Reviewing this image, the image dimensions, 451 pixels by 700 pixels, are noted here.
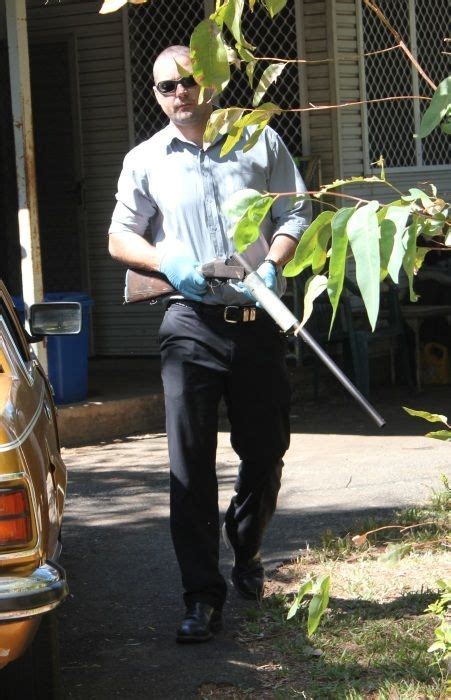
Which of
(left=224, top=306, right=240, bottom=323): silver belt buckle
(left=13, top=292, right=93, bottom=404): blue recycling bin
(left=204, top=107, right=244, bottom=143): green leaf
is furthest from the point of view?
(left=13, top=292, right=93, bottom=404): blue recycling bin

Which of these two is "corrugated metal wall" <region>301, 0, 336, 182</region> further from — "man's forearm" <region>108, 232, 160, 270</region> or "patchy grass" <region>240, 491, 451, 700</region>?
"man's forearm" <region>108, 232, 160, 270</region>

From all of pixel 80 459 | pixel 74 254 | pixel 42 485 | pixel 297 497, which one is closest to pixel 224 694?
pixel 42 485

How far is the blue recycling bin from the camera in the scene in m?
9.19

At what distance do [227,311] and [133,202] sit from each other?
601 millimetres

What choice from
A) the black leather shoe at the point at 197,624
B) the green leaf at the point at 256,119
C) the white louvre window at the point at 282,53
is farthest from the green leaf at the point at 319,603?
the white louvre window at the point at 282,53

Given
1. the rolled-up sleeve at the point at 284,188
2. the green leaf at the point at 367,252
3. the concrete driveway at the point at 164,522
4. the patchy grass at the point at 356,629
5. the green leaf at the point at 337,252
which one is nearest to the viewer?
the green leaf at the point at 367,252

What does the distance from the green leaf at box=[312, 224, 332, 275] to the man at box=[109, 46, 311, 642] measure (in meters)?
2.13

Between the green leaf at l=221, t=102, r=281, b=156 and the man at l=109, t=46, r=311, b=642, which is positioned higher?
the green leaf at l=221, t=102, r=281, b=156

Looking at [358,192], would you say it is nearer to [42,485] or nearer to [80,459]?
[80,459]

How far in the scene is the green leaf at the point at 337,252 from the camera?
7.14ft

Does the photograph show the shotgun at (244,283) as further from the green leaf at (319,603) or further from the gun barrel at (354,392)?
the green leaf at (319,603)

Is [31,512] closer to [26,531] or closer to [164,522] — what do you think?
[26,531]

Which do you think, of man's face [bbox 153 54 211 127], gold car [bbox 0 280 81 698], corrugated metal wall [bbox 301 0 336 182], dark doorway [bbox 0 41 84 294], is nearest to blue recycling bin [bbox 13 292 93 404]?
dark doorway [bbox 0 41 84 294]

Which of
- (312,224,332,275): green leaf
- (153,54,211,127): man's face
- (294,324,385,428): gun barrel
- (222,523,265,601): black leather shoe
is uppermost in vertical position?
(153,54,211,127): man's face
